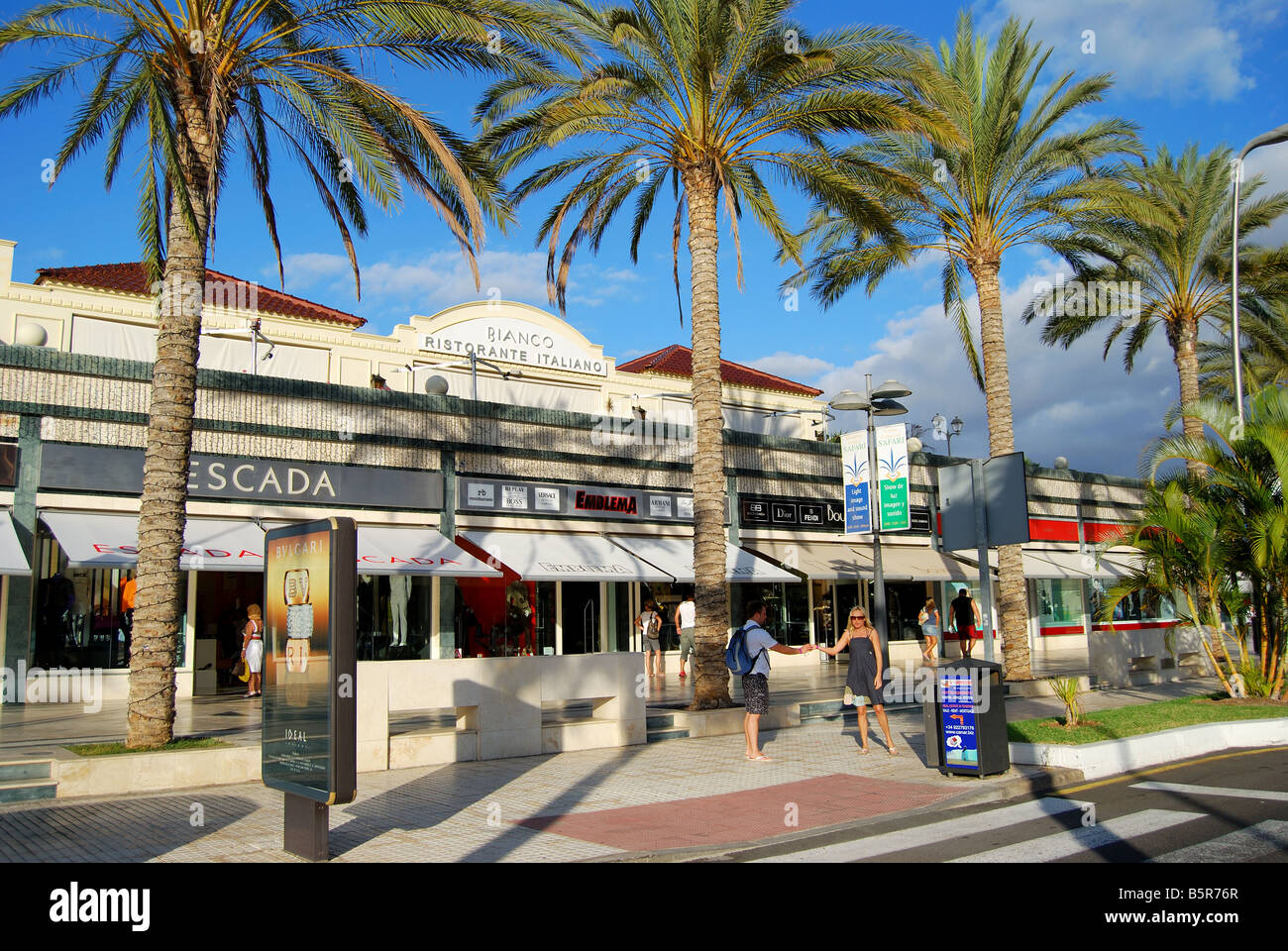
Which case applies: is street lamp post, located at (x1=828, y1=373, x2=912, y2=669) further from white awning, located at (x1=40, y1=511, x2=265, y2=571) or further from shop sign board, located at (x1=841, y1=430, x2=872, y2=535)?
white awning, located at (x1=40, y1=511, x2=265, y2=571)

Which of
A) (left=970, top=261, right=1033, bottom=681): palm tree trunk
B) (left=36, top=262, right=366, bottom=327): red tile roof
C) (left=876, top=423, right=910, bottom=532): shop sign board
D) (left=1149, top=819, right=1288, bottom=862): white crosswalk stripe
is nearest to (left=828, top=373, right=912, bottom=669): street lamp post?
(left=876, top=423, right=910, bottom=532): shop sign board

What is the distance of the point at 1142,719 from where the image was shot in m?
12.5

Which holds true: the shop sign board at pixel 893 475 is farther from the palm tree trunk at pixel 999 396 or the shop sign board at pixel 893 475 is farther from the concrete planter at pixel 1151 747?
the concrete planter at pixel 1151 747

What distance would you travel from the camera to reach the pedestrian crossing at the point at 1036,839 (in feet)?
22.5

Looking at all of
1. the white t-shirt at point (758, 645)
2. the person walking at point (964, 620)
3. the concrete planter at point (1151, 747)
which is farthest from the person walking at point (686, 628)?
the concrete planter at point (1151, 747)

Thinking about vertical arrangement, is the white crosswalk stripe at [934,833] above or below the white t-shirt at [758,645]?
below

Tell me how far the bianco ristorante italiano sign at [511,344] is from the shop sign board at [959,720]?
2153cm

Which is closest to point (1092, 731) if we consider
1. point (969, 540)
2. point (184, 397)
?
point (969, 540)

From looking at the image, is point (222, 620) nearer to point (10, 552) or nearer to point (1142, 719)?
point (10, 552)

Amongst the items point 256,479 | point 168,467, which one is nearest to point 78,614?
point 256,479

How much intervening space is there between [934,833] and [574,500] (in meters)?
16.0

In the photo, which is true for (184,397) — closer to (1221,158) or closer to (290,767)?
(290,767)

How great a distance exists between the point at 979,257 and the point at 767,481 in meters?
9.36

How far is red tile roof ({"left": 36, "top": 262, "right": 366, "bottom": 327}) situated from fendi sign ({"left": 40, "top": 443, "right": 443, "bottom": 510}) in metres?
8.96
